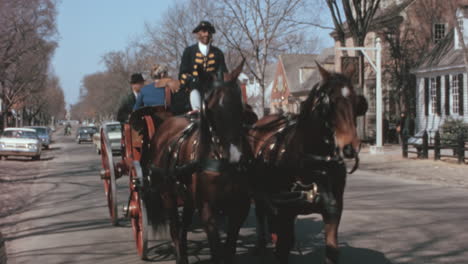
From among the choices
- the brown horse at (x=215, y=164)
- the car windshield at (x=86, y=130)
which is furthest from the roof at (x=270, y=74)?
the brown horse at (x=215, y=164)

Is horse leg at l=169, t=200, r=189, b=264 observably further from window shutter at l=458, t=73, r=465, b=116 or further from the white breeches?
window shutter at l=458, t=73, r=465, b=116

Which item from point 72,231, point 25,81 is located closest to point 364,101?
point 72,231

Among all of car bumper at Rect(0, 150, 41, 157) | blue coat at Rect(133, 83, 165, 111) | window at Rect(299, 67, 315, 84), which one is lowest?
car bumper at Rect(0, 150, 41, 157)

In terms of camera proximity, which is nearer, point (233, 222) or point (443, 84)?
point (233, 222)

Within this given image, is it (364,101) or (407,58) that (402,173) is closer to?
(364,101)

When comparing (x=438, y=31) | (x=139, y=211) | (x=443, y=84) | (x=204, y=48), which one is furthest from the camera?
(x=438, y=31)

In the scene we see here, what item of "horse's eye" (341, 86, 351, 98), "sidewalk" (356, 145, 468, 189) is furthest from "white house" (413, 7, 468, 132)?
"horse's eye" (341, 86, 351, 98)

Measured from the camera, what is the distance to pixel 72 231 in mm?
9203

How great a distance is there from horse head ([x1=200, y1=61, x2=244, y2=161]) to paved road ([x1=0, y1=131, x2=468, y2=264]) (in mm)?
2441

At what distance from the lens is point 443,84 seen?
3297cm

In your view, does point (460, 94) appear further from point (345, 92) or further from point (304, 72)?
point (304, 72)

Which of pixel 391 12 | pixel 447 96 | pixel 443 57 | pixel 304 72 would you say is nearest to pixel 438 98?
pixel 447 96

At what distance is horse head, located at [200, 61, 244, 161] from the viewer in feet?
16.7

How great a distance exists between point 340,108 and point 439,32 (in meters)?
34.4
